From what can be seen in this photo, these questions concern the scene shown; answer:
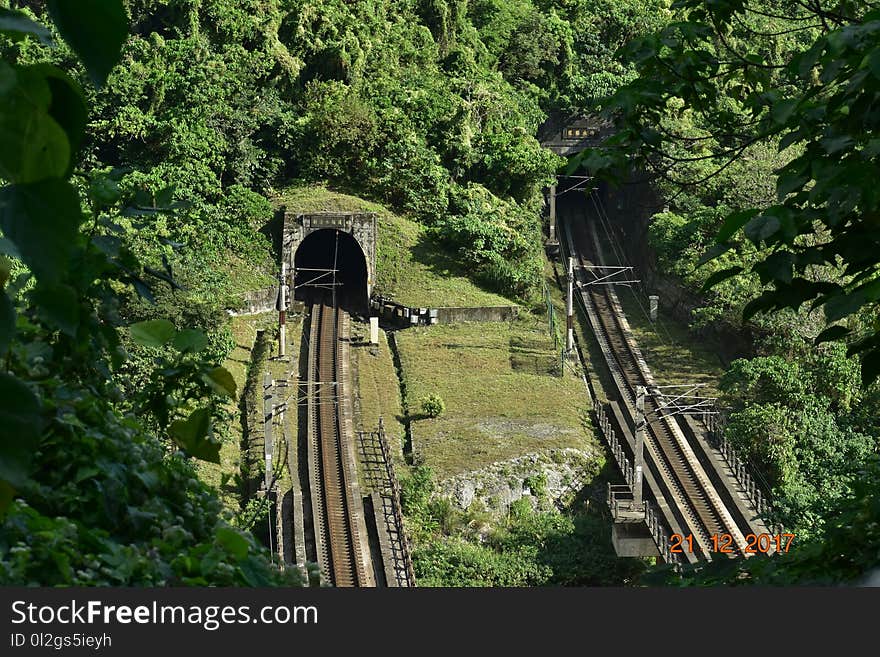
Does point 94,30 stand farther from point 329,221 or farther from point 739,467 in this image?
point 329,221

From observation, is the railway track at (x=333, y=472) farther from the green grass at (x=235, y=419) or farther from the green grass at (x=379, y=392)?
the green grass at (x=235, y=419)

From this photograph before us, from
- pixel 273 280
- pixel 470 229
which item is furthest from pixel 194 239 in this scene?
pixel 470 229

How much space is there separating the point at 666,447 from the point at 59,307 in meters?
22.2

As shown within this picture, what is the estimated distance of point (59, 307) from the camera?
2.29 metres

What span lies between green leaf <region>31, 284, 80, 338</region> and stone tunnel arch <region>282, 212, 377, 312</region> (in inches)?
Answer: 1009

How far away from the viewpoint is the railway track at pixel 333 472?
1858cm

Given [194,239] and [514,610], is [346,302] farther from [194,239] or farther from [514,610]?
[514,610]

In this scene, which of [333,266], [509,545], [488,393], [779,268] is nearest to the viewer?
[779,268]

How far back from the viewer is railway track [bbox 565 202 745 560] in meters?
20.8

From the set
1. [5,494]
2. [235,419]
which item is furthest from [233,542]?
[235,419]

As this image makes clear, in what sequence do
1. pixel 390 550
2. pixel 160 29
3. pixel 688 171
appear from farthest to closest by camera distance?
pixel 160 29
pixel 688 171
pixel 390 550

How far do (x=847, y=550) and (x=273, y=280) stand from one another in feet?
82.4

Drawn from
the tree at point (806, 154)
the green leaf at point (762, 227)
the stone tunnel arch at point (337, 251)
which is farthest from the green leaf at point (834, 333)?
the stone tunnel arch at point (337, 251)

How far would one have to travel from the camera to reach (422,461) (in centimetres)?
2152
